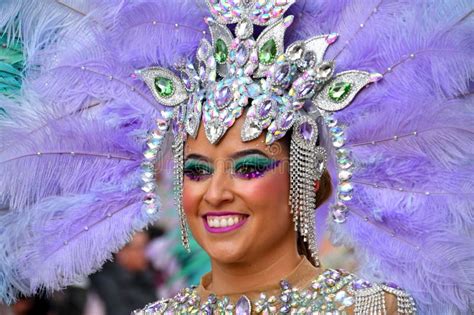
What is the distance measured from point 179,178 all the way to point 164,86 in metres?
0.41

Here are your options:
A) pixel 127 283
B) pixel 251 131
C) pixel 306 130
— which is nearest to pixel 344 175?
pixel 306 130

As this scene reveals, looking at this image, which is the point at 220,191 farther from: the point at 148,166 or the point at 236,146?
the point at 148,166

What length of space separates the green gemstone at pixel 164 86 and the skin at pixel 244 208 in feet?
1.01

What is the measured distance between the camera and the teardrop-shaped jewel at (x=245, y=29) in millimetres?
4551

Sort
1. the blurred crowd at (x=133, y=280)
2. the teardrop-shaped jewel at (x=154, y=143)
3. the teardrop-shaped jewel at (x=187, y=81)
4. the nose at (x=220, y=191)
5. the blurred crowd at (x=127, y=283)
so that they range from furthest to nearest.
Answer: the blurred crowd at (x=127, y=283), the blurred crowd at (x=133, y=280), the teardrop-shaped jewel at (x=154, y=143), the teardrop-shaped jewel at (x=187, y=81), the nose at (x=220, y=191)

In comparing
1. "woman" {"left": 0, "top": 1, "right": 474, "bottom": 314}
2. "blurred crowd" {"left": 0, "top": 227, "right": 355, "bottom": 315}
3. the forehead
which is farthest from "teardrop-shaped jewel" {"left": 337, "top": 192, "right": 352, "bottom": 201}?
"blurred crowd" {"left": 0, "top": 227, "right": 355, "bottom": 315}

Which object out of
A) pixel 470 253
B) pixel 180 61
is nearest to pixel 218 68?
pixel 180 61

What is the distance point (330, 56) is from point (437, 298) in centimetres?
100

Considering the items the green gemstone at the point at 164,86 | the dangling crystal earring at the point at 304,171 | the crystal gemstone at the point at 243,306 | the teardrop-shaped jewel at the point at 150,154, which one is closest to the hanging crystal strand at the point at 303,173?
the dangling crystal earring at the point at 304,171

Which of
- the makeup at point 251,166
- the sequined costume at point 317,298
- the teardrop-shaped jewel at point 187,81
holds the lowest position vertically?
the sequined costume at point 317,298

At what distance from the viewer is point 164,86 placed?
4.82m

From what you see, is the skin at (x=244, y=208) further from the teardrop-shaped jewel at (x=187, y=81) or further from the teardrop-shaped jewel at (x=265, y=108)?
the teardrop-shaped jewel at (x=187, y=81)

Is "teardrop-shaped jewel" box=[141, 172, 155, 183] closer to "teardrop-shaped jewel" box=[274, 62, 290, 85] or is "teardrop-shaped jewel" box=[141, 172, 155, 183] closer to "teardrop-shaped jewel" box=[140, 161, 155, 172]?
"teardrop-shaped jewel" box=[140, 161, 155, 172]

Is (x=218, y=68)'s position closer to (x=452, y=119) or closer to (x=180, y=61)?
(x=180, y=61)
